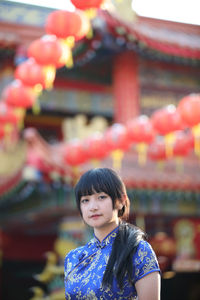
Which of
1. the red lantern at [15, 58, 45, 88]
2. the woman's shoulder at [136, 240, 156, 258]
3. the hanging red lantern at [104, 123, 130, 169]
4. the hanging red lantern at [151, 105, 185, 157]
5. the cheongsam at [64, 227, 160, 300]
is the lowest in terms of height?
the cheongsam at [64, 227, 160, 300]

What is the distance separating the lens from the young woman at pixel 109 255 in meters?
1.83

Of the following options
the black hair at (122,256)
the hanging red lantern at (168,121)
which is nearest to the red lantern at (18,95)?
the hanging red lantern at (168,121)

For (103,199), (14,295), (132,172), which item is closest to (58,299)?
(132,172)

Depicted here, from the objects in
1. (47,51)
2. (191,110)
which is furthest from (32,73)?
(191,110)

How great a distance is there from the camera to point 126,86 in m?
9.96

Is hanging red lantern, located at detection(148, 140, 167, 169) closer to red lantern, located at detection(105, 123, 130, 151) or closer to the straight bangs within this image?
red lantern, located at detection(105, 123, 130, 151)

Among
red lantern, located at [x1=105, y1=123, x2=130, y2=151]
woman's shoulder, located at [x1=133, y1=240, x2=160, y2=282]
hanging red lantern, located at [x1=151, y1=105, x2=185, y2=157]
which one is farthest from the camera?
red lantern, located at [x1=105, y1=123, x2=130, y2=151]

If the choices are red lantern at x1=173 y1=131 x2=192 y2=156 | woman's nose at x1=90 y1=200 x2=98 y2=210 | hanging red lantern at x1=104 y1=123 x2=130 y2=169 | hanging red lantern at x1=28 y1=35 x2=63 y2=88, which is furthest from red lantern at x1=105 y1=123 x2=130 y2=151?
woman's nose at x1=90 y1=200 x2=98 y2=210

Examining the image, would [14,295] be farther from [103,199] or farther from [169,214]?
[103,199]

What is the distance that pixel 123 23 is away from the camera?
346 inches

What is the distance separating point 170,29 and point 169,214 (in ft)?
15.3

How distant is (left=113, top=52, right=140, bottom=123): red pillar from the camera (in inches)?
386

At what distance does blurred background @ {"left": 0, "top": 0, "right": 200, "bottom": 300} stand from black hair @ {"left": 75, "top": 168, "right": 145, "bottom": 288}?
307 cm

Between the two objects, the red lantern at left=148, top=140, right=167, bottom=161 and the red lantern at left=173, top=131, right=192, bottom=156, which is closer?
the red lantern at left=173, top=131, right=192, bottom=156
